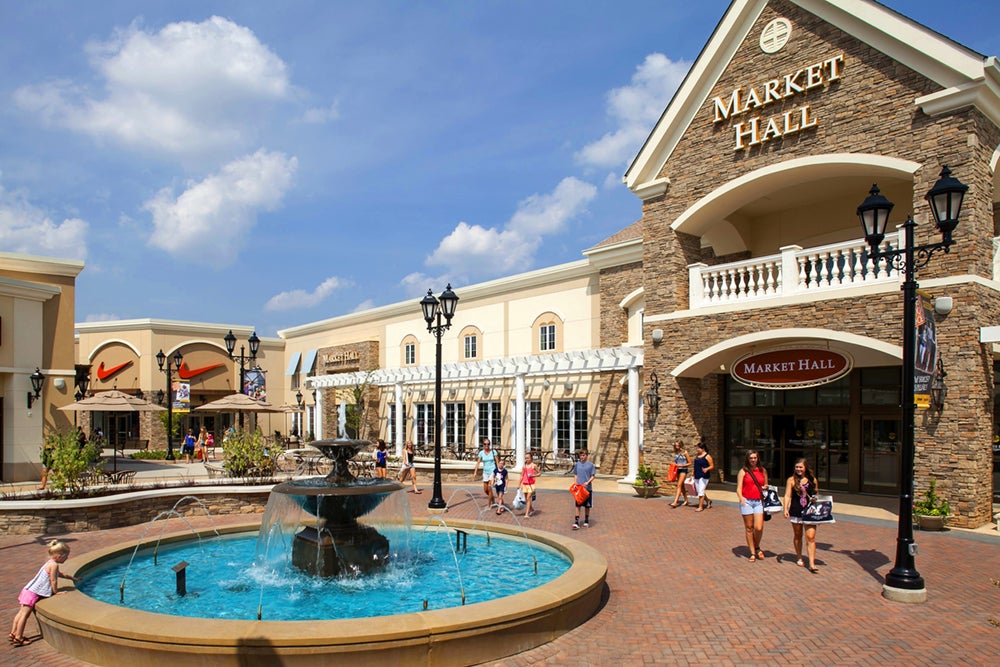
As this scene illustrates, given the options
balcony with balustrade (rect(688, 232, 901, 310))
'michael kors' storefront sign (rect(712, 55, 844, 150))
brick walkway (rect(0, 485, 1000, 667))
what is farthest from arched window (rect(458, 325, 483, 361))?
brick walkway (rect(0, 485, 1000, 667))

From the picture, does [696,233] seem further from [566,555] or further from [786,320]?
[566,555]

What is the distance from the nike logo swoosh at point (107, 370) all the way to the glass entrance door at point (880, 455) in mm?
40832

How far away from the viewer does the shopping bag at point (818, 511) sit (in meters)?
10.3

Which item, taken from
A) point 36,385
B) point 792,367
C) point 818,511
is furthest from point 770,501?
point 36,385

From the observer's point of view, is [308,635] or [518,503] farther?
[518,503]

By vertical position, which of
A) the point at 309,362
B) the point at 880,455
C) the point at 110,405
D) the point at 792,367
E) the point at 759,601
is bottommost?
the point at 759,601

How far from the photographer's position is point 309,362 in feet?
146

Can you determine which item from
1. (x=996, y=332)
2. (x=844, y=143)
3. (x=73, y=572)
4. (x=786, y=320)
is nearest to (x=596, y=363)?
(x=786, y=320)

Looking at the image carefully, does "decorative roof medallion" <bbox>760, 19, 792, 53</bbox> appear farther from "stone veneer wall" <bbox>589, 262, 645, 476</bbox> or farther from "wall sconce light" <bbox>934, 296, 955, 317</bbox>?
"stone veneer wall" <bbox>589, 262, 645, 476</bbox>

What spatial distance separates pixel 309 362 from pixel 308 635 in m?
39.7

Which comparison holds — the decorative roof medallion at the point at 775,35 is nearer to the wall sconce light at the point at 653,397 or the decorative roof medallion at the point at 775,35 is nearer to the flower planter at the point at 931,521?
the wall sconce light at the point at 653,397

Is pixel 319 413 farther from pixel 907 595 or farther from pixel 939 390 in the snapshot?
pixel 907 595

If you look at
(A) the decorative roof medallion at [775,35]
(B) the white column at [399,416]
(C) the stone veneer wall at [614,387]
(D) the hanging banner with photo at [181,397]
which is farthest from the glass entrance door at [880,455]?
(D) the hanging banner with photo at [181,397]

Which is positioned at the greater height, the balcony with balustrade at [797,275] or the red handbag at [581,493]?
the balcony with balustrade at [797,275]
